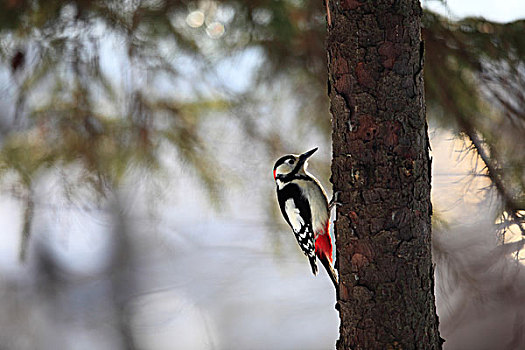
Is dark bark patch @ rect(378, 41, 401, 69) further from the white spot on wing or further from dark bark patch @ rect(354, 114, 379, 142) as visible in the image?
the white spot on wing

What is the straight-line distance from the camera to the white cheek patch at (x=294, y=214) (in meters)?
0.98

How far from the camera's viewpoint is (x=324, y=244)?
997 mm

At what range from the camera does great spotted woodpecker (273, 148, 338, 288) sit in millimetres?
963

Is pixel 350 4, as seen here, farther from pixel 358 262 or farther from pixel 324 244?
pixel 324 244

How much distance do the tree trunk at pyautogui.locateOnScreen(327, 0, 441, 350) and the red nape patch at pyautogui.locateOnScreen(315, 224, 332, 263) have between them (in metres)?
0.29

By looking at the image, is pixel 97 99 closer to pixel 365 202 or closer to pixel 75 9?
pixel 75 9

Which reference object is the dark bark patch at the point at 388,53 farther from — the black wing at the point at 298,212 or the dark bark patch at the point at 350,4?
the black wing at the point at 298,212

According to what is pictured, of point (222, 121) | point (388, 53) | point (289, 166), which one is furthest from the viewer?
point (222, 121)

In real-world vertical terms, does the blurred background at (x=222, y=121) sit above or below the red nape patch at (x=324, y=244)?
above

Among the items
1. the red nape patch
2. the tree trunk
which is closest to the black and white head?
the red nape patch

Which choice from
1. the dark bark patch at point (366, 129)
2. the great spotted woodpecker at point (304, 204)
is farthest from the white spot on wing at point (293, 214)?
the dark bark patch at point (366, 129)

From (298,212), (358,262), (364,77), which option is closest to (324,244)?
(298,212)

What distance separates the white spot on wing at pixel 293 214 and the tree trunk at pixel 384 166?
0.97ft

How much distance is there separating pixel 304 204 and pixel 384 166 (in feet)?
1.07
